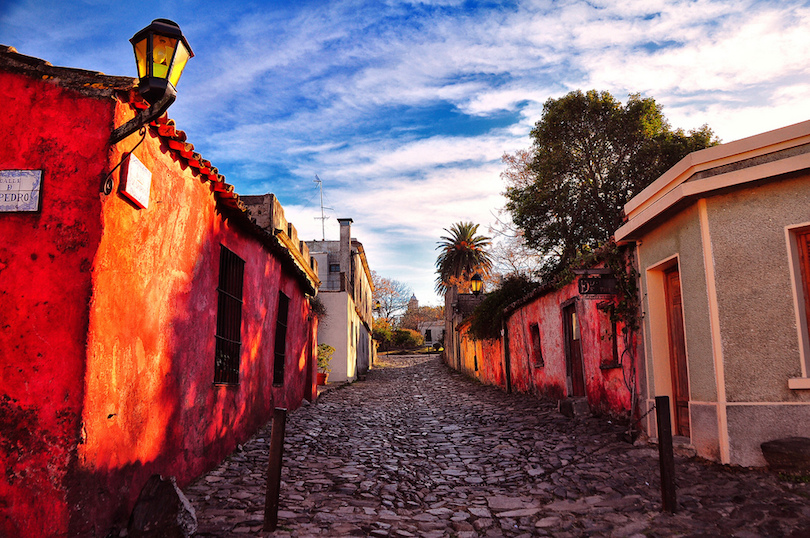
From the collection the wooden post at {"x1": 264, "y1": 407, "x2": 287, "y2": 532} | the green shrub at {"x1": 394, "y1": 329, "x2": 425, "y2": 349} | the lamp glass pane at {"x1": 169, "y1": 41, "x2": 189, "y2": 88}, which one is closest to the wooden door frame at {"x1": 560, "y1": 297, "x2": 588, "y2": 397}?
the wooden post at {"x1": 264, "y1": 407, "x2": 287, "y2": 532}

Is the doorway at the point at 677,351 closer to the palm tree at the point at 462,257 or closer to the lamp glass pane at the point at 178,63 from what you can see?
the lamp glass pane at the point at 178,63

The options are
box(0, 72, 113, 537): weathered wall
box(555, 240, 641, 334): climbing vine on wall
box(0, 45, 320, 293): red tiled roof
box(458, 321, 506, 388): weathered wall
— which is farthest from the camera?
box(458, 321, 506, 388): weathered wall

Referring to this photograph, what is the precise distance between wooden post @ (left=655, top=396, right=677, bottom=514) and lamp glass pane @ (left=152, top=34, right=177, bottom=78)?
472cm

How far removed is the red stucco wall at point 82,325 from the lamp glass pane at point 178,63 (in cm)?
56

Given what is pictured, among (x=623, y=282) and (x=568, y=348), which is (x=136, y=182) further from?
(x=568, y=348)

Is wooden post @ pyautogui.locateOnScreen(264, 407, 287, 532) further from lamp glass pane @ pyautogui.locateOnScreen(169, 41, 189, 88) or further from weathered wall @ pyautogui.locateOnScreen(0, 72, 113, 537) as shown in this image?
lamp glass pane @ pyautogui.locateOnScreen(169, 41, 189, 88)

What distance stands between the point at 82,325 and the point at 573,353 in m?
9.42

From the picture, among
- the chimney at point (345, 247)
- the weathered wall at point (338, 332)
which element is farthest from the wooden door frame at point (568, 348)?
the chimney at point (345, 247)

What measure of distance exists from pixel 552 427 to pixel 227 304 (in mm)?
5794

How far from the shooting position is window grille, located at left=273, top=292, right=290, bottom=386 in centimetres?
991

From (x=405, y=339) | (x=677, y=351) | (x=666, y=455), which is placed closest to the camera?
(x=666, y=455)

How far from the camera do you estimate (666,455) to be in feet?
15.6

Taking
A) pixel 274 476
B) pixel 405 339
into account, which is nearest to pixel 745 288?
pixel 274 476

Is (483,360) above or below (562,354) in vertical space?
below
